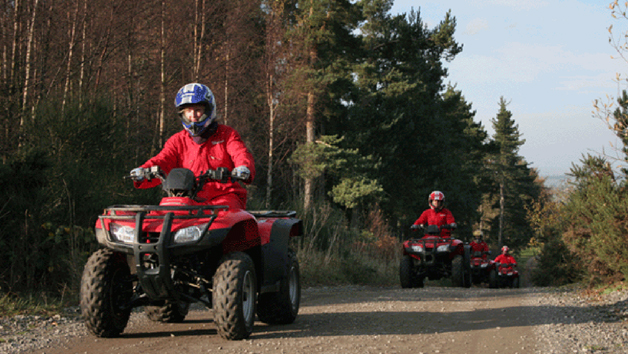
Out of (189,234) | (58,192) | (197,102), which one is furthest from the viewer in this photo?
(58,192)

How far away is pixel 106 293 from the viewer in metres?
5.78

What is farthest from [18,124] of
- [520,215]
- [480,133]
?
[520,215]

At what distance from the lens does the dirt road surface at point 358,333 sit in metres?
5.76

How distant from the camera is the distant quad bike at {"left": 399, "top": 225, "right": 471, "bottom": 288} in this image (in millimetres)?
15031

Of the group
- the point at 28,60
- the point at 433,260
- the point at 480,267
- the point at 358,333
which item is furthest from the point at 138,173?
the point at 480,267

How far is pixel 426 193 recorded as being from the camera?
3828 cm

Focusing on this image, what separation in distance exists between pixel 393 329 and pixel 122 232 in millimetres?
3133

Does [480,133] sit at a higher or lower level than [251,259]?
higher

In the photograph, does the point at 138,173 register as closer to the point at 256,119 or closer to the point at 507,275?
the point at 256,119

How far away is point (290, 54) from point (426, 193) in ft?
49.0

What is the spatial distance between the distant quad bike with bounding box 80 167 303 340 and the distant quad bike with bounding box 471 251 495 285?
65.7 feet

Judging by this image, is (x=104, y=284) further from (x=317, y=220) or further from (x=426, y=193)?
(x=426, y=193)

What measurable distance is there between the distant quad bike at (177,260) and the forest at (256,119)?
3454mm

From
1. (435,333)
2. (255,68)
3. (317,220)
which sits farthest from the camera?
(255,68)
